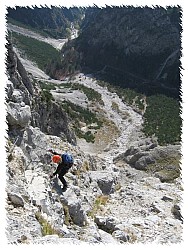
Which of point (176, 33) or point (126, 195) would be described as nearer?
point (126, 195)

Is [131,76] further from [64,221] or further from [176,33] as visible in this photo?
[64,221]

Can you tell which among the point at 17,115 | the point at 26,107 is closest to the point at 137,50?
the point at 26,107

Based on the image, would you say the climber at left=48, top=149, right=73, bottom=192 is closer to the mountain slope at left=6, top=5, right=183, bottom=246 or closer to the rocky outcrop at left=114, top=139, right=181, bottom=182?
the mountain slope at left=6, top=5, right=183, bottom=246

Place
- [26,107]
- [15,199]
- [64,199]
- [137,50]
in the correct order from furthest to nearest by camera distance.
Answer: [137,50], [26,107], [64,199], [15,199]

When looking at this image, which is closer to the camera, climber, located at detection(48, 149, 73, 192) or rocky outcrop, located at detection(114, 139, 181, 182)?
climber, located at detection(48, 149, 73, 192)

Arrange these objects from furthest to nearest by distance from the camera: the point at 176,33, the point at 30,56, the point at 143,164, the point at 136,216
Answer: the point at 30,56 → the point at 176,33 → the point at 143,164 → the point at 136,216

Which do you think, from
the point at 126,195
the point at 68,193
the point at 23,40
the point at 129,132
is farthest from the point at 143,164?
the point at 23,40

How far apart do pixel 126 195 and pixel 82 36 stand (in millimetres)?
150953

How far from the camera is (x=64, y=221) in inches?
444

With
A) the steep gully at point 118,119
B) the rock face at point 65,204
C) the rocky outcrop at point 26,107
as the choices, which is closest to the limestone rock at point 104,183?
the rock face at point 65,204

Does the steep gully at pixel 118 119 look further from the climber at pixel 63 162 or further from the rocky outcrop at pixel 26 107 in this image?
the climber at pixel 63 162

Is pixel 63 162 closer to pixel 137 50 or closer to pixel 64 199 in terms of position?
pixel 64 199

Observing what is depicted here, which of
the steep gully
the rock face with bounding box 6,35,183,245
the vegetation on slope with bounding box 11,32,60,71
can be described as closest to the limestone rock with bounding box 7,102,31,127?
the rock face with bounding box 6,35,183,245

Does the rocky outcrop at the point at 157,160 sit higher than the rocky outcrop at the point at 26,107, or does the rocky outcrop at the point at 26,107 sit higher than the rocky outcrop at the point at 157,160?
the rocky outcrop at the point at 26,107
